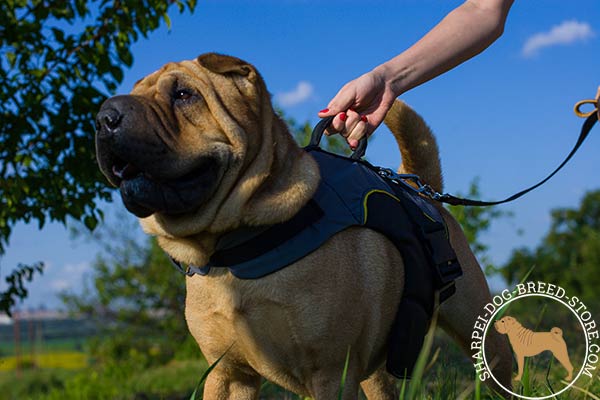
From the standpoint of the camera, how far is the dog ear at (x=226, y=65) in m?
2.89

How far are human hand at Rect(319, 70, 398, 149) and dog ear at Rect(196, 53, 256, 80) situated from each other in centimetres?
74

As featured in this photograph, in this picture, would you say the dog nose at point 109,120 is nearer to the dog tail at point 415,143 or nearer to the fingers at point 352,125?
the fingers at point 352,125

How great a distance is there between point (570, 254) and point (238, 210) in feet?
148

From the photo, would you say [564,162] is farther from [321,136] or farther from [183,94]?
[183,94]

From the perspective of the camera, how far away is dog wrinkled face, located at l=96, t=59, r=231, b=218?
8.69 feet

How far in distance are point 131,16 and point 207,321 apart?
3669 mm

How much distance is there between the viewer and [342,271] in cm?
292

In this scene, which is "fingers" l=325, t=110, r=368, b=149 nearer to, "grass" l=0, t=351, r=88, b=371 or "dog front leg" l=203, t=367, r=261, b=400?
"dog front leg" l=203, t=367, r=261, b=400

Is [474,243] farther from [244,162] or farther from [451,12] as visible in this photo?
[244,162]

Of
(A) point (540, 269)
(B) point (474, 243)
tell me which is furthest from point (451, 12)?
(A) point (540, 269)

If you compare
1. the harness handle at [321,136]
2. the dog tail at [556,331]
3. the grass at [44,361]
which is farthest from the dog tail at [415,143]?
the grass at [44,361]

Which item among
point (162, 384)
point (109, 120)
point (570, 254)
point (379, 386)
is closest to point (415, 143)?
point (379, 386)

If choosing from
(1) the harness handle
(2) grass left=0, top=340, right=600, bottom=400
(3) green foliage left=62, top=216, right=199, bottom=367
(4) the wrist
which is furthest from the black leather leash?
(3) green foliage left=62, top=216, right=199, bottom=367

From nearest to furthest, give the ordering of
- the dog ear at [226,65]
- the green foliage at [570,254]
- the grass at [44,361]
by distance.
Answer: the dog ear at [226,65] < the grass at [44,361] < the green foliage at [570,254]
